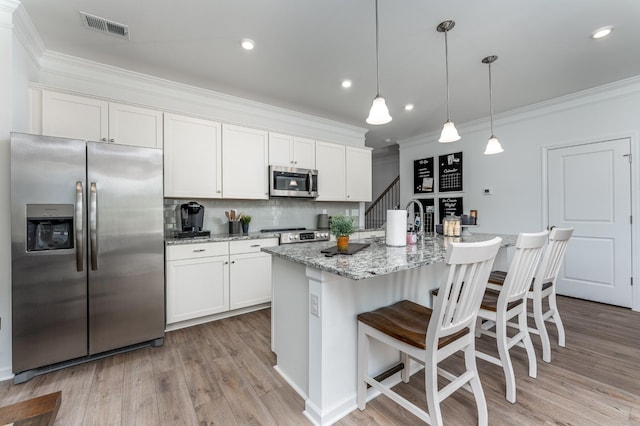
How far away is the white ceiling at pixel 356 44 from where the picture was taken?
6.75ft

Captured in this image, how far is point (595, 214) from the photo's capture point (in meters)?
3.52

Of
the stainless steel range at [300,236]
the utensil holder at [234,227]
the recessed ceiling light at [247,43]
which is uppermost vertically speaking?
the recessed ceiling light at [247,43]

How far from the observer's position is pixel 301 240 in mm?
3568

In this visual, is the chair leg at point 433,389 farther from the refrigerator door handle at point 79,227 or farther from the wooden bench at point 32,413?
the refrigerator door handle at point 79,227

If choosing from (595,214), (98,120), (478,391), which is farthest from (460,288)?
(595,214)

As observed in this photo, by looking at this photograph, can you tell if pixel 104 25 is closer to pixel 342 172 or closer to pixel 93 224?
pixel 93 224

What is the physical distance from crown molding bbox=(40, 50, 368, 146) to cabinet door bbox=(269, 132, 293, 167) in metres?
0.27

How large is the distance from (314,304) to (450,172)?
4408 millimetres

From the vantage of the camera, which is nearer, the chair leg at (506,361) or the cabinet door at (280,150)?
the chair leg at (506,361)

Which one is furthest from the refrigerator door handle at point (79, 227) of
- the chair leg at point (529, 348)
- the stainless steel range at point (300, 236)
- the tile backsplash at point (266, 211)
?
the chair leg at point (529, 348)

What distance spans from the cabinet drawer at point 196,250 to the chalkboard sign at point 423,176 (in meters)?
3.97

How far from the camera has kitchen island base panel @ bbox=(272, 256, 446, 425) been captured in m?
1.52

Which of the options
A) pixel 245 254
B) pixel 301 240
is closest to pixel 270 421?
pixel 245 254

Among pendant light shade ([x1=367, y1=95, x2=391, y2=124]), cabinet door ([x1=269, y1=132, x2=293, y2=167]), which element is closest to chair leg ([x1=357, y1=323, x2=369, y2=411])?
pendant light shade ([x1=367, y1=95, x2=391, y2=124])
